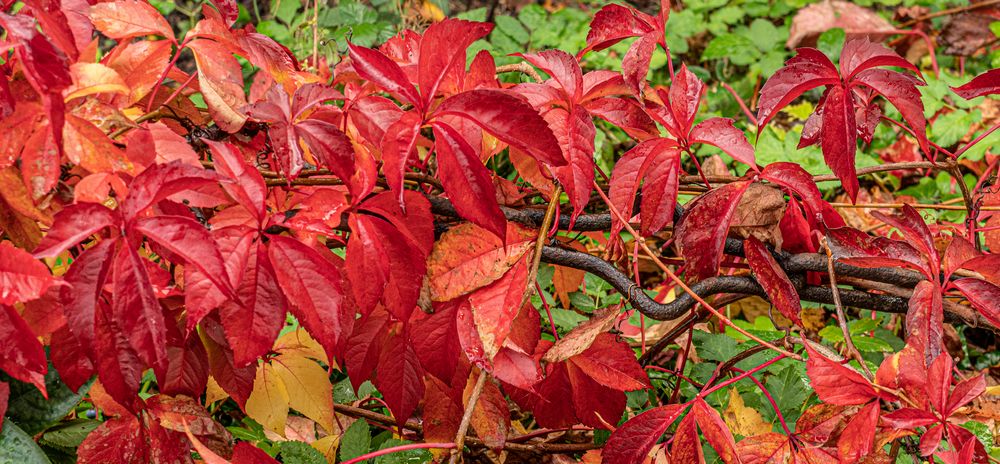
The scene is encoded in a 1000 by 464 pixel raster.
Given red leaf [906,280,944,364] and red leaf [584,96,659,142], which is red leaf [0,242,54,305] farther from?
red leaf [906,280,944,364]

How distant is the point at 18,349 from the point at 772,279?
77cm

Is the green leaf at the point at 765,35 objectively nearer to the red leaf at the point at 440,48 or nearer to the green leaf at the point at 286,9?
the green leaf at the point at 286,9

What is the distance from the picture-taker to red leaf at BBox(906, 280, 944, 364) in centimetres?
81

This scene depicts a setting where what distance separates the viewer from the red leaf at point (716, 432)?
0.82 meters

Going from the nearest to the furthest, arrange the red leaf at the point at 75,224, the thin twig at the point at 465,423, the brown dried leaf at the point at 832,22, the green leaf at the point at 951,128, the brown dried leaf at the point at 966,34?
the red leaf at the point at 75,224, the thin twig at the point at 465,423, the green leaf at the point at 951,128, the brown dried leaf at the point at 966,34, the brown dried leaf at the point at 832,22

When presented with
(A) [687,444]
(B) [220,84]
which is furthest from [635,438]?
(B) [220,84]

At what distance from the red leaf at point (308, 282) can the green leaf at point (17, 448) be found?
37 cm

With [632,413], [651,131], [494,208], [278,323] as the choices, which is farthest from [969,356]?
[278,323]

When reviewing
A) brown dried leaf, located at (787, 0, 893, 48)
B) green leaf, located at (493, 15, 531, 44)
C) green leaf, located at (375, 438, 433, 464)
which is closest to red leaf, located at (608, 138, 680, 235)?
green leaf, located at (375, 438, 433, 464)

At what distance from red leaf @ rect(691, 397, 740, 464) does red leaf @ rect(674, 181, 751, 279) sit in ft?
0.49

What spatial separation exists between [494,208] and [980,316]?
66 centimetres

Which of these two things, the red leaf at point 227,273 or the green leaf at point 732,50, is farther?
the green leaf at point 732,50

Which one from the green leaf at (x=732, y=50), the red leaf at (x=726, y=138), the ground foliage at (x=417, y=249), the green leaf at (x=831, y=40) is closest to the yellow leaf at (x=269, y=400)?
the ground foliage at (x=417, y=249)

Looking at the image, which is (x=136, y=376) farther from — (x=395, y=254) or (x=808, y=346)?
(x=808, y=346)
